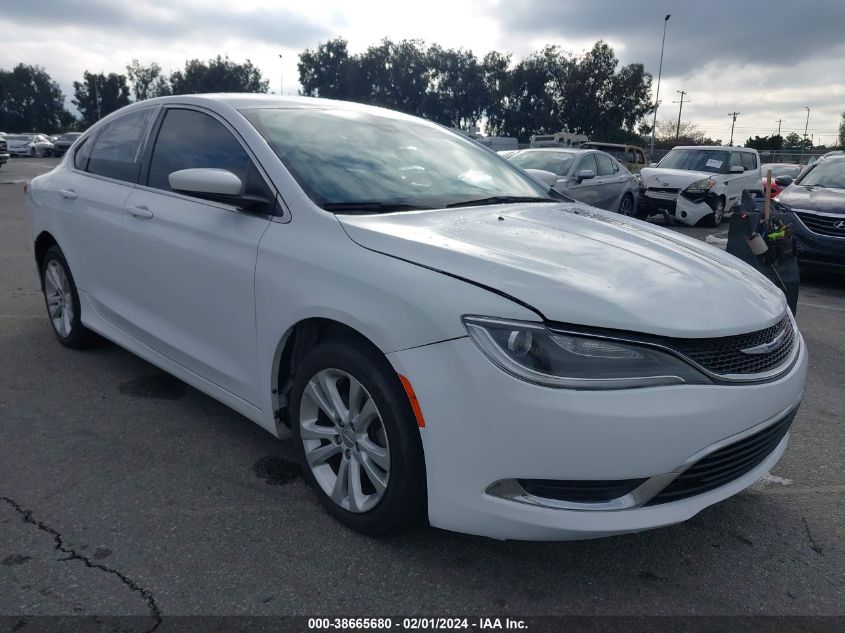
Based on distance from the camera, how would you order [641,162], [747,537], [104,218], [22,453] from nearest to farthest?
[747,537] < [22,453] < [104,218] < [641,162]

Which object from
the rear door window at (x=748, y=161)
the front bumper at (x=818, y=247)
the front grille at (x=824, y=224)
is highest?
the rear door window at (x=748, y=161)

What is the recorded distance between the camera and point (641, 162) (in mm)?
25906

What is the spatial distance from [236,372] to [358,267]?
922 mm

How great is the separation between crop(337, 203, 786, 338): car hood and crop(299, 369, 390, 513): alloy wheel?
20.6 inches

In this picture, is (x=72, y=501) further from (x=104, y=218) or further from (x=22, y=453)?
(x=104, y=218)

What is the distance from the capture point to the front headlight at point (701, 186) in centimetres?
1345

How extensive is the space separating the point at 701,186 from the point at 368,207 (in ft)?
40.3

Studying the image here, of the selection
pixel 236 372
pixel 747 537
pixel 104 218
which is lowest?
pixel 747 537

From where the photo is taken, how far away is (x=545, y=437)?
2.01 meters

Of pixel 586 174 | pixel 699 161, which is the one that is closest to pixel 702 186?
pixel 699 161

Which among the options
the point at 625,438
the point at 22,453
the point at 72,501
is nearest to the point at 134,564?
the point at 72,501

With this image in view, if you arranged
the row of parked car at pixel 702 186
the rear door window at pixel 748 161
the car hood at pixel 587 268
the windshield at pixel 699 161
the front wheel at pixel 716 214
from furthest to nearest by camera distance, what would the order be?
1. the rear door window at pixel 748 161
2. the windshield at pixel 699 161
3. the front wheel at pixel 716 214
4. the row of parked car at pixel 702 186
5. the car hood at pixel 587 268

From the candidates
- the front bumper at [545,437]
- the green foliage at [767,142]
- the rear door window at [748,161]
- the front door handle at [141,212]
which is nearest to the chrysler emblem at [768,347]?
the front bumper at [545,437]

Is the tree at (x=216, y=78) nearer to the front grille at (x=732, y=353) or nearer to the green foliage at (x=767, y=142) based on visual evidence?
the green foliage at (x=767, y=142)
